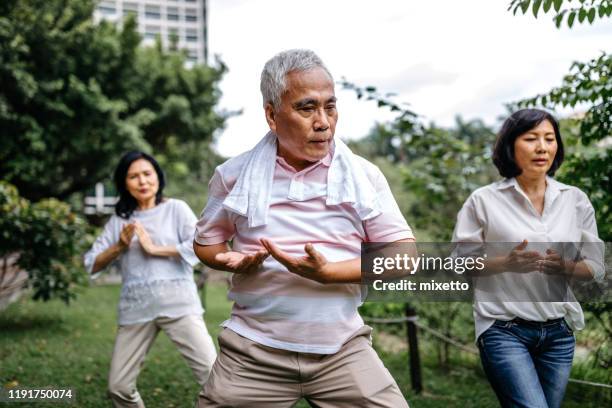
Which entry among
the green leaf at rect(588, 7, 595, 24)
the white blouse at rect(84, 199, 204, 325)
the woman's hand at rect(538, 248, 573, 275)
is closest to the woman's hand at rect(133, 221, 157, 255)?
the white blouse at rect(84, 199, 204, 325)

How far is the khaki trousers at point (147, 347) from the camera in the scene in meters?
4.00

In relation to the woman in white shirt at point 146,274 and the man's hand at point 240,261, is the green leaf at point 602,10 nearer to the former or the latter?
the man's hand at point 240,261

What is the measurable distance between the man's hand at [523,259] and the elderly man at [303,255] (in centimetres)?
73

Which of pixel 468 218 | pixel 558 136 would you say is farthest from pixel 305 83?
pixel 558 136

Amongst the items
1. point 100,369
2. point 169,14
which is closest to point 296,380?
point 100,369

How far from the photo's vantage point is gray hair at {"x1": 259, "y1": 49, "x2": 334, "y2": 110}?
224 centimetres

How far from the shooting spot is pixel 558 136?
3.10 meters

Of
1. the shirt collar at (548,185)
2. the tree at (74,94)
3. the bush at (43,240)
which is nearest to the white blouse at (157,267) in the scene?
the shirt collar at (548,185)

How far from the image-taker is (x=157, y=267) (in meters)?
4.33

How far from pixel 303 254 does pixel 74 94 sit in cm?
1664

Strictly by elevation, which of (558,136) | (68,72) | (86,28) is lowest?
(558,136)

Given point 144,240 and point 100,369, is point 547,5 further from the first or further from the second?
point 100,369

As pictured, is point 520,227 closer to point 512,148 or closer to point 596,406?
point 512,148

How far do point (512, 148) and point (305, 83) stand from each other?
1370mm
